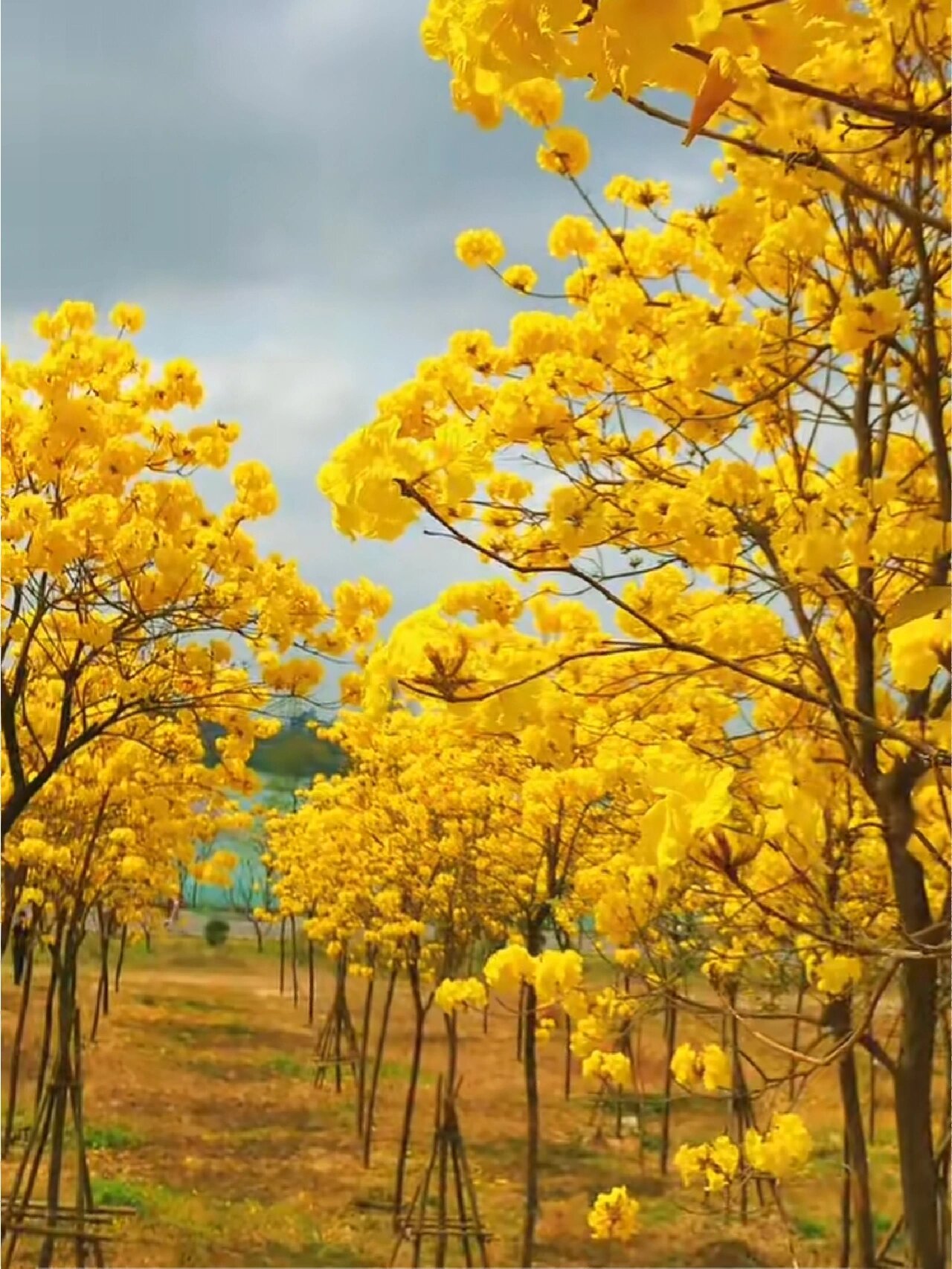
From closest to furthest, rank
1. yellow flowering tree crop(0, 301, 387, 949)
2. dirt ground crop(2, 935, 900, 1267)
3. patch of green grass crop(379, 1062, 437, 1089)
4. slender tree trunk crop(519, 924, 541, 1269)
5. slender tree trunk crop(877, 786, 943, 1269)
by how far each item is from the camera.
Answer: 1. slender tree trunk crop(877, 786, 943, 1269)
2. yellow flowering tree crop(0, 301, 387, 949)
3. slender tree trunk crop(519, 924, 541, 1269)
4. dirt ground crop(2, 935, 900, 1267)
5. patch of green grass crop(379, 1062, 437, 1089)

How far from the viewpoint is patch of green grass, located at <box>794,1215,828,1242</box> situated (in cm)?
470

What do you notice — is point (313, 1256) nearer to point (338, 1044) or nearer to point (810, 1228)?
point (810, 1228)

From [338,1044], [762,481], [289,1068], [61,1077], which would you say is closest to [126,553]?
[762,481]

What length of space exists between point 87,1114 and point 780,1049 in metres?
6.57

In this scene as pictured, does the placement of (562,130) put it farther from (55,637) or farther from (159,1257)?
(159,1257)

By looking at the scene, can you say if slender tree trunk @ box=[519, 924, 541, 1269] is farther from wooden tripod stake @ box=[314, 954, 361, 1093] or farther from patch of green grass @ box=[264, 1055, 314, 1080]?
patch of green grass @ box=[264, 1055, 314, 1080]

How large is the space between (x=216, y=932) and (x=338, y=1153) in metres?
7.94

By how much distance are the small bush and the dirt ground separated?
395 centimetres

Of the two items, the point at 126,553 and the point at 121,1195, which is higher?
the point at 126,553

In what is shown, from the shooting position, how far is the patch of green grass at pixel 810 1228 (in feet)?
15.4

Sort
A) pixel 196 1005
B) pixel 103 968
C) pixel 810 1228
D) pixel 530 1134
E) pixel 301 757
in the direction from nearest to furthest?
pixel 530 1134
pixel 810 1228
pixel 301 757
pixel 103 968
pixel 196 1005

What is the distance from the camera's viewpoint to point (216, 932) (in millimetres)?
13547

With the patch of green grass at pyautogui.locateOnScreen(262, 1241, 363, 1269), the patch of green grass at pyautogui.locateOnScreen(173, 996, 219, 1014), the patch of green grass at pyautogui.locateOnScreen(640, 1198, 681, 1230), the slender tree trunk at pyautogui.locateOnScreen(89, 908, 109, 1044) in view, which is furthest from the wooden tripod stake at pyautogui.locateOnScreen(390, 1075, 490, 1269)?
the patch of green grass at pyautogui.locateOnScreen(173, 996, 219, 1014)

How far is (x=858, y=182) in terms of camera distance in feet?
1.98
